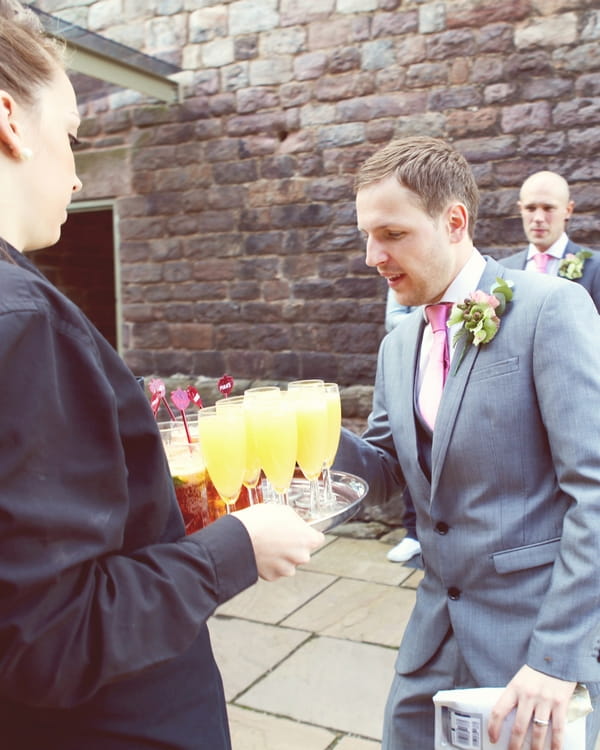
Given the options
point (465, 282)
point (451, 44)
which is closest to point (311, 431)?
point (465, 282)

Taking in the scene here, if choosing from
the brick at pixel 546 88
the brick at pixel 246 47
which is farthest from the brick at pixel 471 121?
the brick at pixel 246 47

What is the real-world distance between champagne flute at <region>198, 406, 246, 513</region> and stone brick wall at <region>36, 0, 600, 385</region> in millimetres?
3776

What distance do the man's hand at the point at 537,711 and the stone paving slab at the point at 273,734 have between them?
1.44 metres

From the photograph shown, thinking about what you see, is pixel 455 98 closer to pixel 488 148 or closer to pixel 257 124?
pixel 488 148

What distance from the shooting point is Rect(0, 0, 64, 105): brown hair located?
0.93 metres

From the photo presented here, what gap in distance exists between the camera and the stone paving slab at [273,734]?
2.68 meters

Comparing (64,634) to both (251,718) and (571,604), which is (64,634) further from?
(251,718)

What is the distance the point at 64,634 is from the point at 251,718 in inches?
90.8

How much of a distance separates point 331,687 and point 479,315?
2086 millimetres

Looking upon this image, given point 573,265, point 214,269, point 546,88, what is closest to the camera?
point 573,265

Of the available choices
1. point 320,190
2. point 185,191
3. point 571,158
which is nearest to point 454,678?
point 571,158

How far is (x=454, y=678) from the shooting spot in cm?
160

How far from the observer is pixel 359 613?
3801 millimetres

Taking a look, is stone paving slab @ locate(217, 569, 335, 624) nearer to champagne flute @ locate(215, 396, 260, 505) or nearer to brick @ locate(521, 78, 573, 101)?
champagne flute @ locate(215, 396, 260, 505)
